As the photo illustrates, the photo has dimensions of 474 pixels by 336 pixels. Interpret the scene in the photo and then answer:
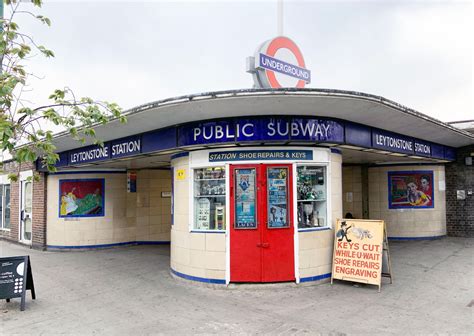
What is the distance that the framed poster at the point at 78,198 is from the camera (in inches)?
465

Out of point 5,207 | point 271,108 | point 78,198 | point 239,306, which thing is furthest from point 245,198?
point 5,207

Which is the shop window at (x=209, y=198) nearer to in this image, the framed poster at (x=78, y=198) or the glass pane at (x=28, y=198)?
the framed poster at (x=78, y=198)

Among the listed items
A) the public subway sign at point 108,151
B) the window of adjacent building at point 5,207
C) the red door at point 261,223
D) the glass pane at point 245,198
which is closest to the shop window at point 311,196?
the red door at point 261,223

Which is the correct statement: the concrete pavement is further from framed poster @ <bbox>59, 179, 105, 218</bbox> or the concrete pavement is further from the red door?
framed poster @ <bbox>59, 179, 105, 218</bbox>

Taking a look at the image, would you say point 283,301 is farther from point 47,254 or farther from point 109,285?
point 47,254

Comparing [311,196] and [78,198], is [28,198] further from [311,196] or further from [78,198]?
[311,196]

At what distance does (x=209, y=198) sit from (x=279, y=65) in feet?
13.8

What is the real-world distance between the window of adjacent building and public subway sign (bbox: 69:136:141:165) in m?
6.71

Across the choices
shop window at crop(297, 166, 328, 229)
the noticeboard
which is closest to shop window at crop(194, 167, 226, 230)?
shop window at crop(297, 166, 328, 229)

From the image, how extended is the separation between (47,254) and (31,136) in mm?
8019

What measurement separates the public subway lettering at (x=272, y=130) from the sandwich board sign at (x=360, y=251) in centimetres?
180

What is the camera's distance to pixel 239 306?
5809 mm

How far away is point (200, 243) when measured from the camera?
277 inches

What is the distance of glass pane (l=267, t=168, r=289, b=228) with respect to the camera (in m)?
6.79
